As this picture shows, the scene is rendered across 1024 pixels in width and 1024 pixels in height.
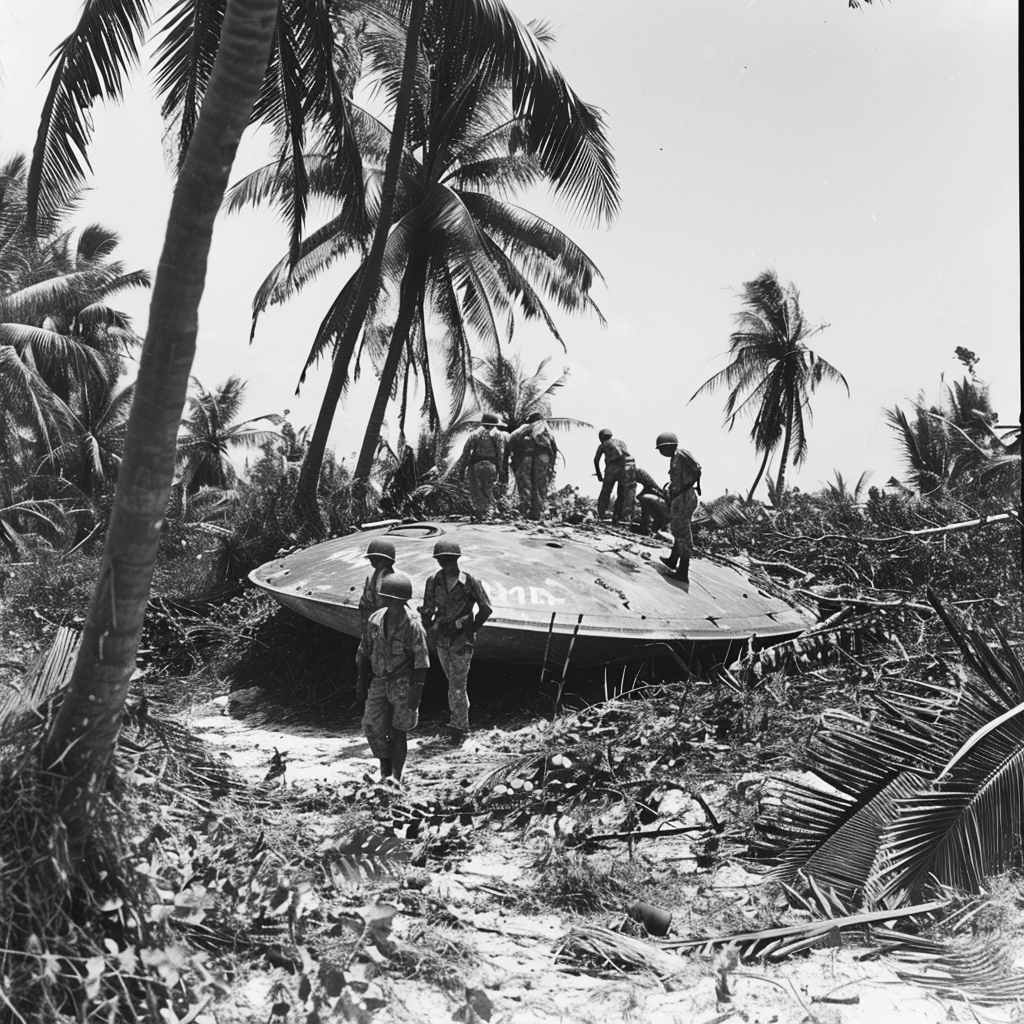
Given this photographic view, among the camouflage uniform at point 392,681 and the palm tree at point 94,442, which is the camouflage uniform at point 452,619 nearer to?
the camouflage uniform at point 392,681

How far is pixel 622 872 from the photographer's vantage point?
4.95 meters

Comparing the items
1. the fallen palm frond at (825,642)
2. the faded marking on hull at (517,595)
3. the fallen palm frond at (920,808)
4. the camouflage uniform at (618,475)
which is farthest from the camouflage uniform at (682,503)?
the fallen palm frond at (920,808)

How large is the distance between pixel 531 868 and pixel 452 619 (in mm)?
3132

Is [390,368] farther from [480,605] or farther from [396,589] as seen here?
[396,589]

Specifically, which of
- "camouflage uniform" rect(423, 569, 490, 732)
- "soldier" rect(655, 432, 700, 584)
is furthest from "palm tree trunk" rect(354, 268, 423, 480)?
"camouflage uniform" rect(423, 569, 490, 732)

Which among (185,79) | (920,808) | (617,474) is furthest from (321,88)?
(920,808)

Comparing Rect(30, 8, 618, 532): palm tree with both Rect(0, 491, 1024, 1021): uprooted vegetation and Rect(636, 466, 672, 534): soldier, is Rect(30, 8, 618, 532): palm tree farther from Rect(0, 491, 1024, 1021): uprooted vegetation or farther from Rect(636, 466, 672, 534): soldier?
Rect(0, 491, 1024, 1021): uprooted vegetation

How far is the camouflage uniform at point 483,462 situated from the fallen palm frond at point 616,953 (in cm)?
807

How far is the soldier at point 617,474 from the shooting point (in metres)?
13.6

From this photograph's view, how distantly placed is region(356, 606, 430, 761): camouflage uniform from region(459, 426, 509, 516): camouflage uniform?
5283 millimetres

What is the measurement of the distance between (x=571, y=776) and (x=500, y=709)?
3157 mm

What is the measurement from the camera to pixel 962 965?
3.86 meters

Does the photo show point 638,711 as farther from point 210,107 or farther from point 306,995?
point 210,107

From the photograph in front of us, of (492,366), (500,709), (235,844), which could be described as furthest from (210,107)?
(492,366)
